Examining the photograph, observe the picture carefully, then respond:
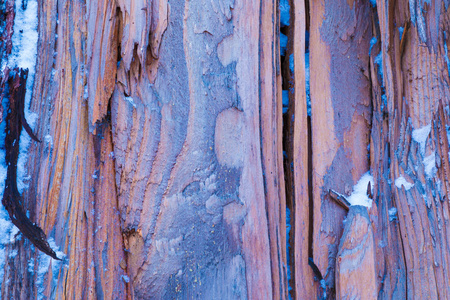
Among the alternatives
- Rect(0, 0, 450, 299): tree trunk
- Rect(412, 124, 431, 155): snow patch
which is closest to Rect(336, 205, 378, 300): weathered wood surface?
Rect(0, 0, 450, 299): tree trunk

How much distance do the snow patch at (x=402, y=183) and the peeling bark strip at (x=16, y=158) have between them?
77 cm

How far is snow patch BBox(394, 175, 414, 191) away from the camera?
0.78 m

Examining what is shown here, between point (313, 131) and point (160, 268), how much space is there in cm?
46

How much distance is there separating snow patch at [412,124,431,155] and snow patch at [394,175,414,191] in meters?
0.08


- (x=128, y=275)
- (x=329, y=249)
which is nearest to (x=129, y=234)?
(x=128, y=275)

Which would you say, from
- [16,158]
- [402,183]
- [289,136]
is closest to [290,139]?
[289,136]

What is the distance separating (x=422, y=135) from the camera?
0.80 meters

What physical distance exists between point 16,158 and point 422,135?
0.89 meters

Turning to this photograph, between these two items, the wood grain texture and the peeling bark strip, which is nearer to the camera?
the peeling bark strip

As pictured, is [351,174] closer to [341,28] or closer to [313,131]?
[313,131]

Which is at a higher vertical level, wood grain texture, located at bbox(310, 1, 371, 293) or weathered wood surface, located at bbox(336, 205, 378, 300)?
wood grain texture, located at bbox(310, 1, 371, 293)

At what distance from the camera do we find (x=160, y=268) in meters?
0.64

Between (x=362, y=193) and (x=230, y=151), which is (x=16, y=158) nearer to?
(x=230, y=151)

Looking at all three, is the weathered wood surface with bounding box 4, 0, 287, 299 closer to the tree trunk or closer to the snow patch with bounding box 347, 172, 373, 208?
the tree trunk
